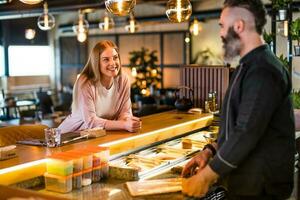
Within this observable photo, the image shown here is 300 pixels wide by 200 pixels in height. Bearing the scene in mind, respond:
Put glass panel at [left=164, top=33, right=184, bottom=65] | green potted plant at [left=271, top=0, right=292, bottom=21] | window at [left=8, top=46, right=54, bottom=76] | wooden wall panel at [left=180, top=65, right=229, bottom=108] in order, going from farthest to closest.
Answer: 1. window at [left=8, top=46, right=54, bottom=76]
2. glass panel at [left=164, top=33, right=184, bottom=65]
3. green potted plant at [left=271, top=0, right=292, bottom=21]
4. wooden wall panel at [left=180, top=65, right=229, bottom=108]

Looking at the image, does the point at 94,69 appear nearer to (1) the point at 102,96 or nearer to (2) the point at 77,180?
(1) the point at 102,96

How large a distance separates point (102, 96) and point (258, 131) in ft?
5.95

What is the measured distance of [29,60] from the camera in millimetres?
12633

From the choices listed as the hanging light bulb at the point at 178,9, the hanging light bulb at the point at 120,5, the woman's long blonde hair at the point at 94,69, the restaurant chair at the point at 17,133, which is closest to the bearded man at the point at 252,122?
the woman's long blonde hair at the point at 94,69

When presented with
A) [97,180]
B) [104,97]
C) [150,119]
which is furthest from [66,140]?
[150,119]

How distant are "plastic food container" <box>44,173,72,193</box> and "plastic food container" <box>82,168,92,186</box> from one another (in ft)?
0.35

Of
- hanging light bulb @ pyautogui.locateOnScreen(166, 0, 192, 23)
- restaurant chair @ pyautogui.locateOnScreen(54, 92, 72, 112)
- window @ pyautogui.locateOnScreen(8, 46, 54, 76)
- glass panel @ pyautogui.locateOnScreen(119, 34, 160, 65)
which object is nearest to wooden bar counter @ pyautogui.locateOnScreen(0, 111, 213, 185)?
hanging light bulb @ pyautogui.locateOnScreen(166, 0, 192, 23)

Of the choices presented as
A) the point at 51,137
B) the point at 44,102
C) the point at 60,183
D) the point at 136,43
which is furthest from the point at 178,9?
the point at 136,43

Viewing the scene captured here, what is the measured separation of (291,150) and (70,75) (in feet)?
38.9

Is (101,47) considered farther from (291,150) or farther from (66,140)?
(291,150)

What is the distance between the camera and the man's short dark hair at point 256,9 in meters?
2.04

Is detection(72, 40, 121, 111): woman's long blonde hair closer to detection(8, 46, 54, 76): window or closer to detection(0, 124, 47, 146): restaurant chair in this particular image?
detection(0, 124, 47, 146): restaurant chair

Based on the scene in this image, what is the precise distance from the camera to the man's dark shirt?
1.95 meters

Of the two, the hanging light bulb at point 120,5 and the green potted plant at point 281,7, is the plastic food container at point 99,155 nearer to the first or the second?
the hanging light bulb at point 120,5
